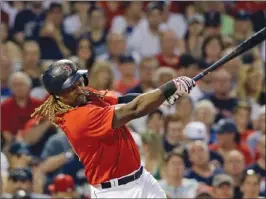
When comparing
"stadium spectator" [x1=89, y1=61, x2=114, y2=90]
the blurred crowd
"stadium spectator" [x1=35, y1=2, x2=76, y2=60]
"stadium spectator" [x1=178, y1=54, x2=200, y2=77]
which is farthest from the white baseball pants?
"stadium spectator" [x1=35, y1=2, x2=76, y2=60]

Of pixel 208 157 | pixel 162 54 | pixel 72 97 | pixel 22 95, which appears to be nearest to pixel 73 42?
pixel 162 54

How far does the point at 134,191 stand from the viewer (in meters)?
7.33

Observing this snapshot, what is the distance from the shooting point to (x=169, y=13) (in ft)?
47.0

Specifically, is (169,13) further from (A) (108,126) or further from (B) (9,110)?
(A) (108,126)

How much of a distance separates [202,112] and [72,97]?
461 cm

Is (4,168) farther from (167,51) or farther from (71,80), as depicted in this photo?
(167,51)

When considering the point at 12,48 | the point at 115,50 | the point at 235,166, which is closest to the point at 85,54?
the point at 115,50

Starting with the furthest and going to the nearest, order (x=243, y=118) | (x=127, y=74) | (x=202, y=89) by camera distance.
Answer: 1. (x=127, y=74)
2. (x=202, y=89)
3. (x=243, y=118)

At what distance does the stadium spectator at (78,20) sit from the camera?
545 inches

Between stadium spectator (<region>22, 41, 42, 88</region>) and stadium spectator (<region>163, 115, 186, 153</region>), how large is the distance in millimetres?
1974

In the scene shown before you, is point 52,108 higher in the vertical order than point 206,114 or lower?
higher

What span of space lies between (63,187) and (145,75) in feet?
10.1

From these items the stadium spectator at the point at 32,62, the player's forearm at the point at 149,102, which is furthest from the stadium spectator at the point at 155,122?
the player's forearm at the point at 149,102

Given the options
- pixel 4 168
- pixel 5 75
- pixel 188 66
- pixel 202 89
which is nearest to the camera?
pixel 4 168
